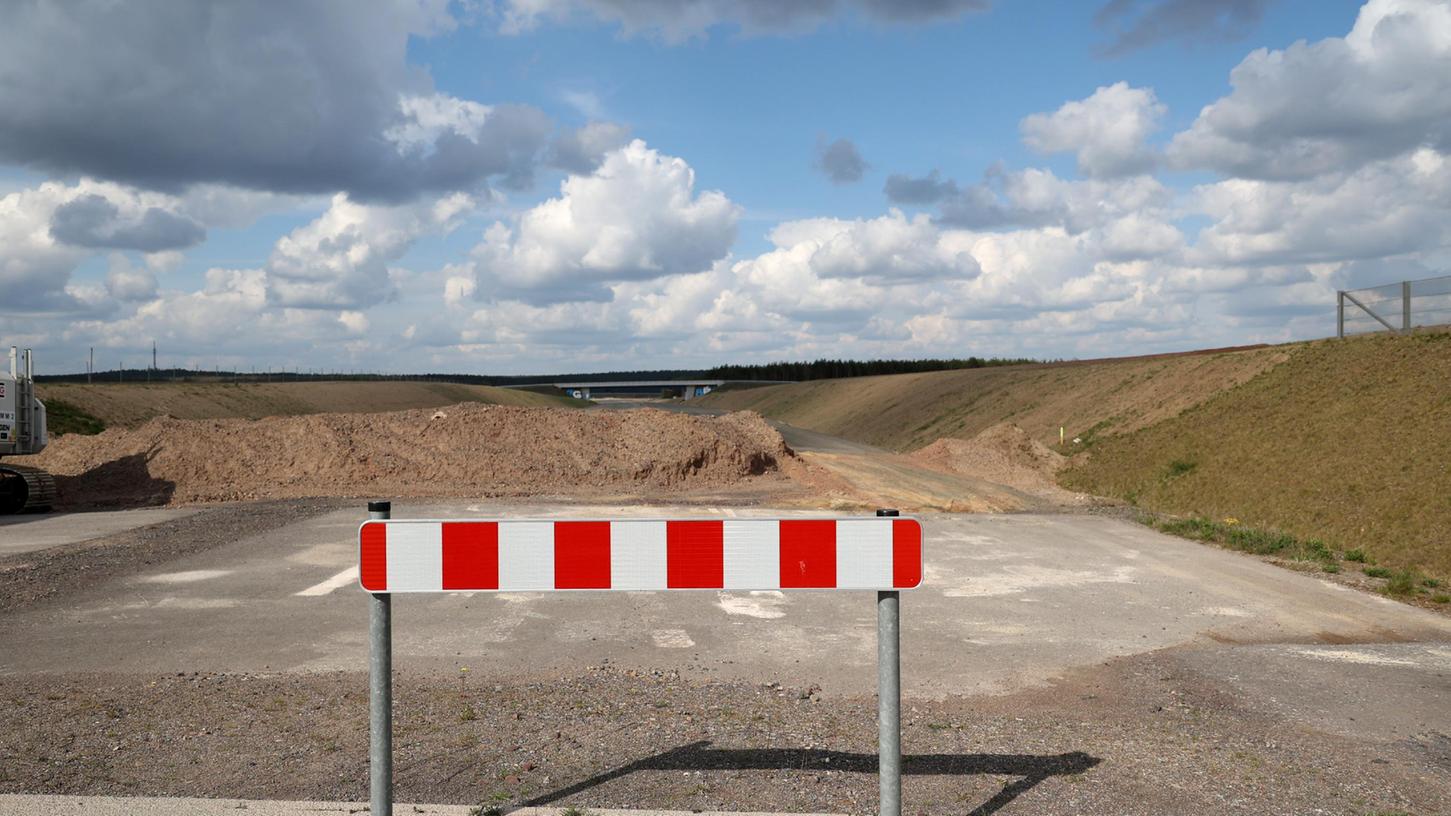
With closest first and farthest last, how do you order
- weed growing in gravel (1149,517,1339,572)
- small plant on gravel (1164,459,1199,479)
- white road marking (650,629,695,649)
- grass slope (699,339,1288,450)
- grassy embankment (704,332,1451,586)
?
white road marking (650,629,695,649), weed growing in gravel (1149,517,1339,572), grassy embankment (704,332,1451,586), small plant on gravel (1164,459,1199,479), grass slope (699,339,1288,450)

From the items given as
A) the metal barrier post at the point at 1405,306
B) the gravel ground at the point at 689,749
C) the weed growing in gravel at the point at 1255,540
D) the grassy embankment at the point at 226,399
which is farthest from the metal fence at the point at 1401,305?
the grassy embankment at the point at 226,399

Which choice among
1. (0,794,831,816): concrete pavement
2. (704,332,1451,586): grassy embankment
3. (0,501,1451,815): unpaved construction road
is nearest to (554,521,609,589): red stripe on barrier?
(0,794,831,816): concrete pavement

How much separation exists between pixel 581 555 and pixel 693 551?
460 mm

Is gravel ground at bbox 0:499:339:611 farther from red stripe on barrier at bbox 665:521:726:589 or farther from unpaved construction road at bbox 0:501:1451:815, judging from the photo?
red stripe on barrier at bbox 665:521:726:589

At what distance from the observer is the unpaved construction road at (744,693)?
4766 mm

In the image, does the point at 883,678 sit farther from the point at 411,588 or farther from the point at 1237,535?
the point at 1237,535

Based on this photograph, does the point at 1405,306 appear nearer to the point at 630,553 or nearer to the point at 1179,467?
the point at 1179,467

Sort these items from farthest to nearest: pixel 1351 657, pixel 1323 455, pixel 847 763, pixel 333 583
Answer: pixel 1323 455, pixel 333 583, pixel 1351 657, pixel 847 763

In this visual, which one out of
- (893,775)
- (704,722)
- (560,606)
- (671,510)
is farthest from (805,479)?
(893,775)

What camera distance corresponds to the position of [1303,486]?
734 inches

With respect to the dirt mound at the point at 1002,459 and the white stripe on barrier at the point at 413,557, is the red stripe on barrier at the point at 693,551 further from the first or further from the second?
the dirt mound at the point at 1002,459

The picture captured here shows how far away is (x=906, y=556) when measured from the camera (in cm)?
378

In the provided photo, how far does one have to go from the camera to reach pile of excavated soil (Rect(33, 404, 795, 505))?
21.8 m

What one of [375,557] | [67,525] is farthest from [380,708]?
[67,525]
